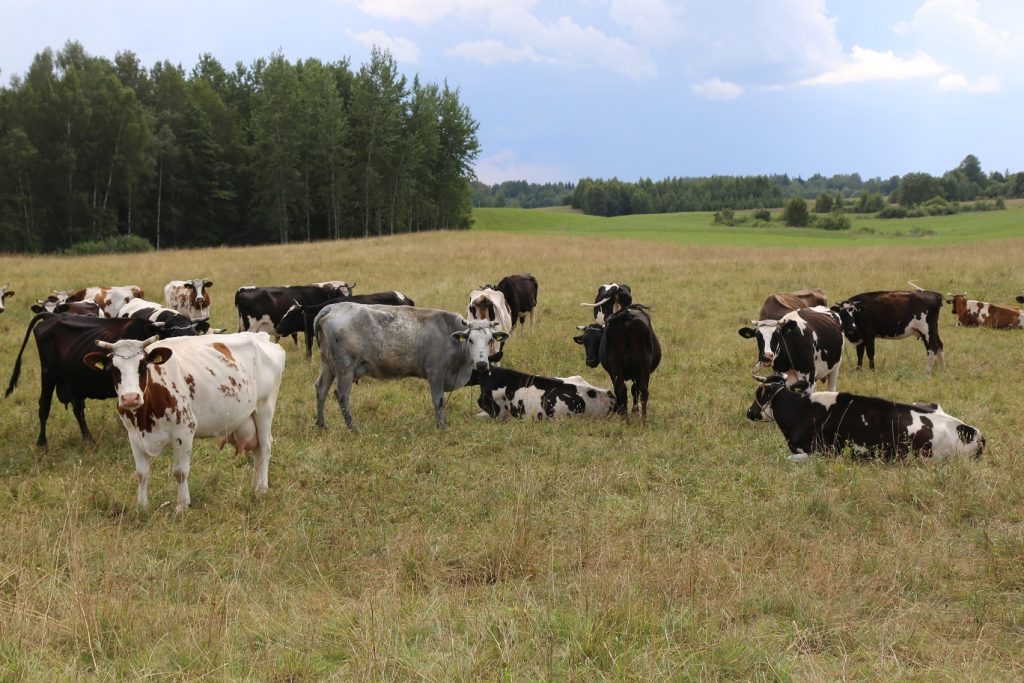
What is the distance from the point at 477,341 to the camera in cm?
1081

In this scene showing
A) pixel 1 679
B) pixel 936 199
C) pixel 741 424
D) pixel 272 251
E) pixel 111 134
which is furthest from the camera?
pixel 936 199

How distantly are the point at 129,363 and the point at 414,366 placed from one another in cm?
467

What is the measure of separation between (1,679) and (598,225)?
288ft

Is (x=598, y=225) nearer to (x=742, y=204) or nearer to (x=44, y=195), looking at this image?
(x=44, y=195)

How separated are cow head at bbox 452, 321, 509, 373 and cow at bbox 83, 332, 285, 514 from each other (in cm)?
298

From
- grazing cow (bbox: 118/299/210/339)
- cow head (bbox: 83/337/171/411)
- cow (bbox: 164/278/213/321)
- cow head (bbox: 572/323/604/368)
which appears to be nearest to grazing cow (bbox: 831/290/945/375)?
cow head (bbox: 572/323/604/368)

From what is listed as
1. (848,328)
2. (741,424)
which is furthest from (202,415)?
(848,328)

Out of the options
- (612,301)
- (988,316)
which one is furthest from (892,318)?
(988,316)

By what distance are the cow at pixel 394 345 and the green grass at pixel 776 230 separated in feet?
143

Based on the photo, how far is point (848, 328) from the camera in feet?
46.3

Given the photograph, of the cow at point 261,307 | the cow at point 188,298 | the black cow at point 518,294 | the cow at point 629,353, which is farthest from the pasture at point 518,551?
the cow at point 188,298

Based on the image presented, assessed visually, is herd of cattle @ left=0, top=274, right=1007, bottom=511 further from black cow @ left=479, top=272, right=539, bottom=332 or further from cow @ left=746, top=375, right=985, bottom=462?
black cow @ left=479, top=272, right=539, bottom=332

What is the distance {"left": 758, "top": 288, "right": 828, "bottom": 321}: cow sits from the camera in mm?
14828

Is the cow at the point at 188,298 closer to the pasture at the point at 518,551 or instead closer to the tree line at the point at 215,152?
the pasture at the point at 518,551
